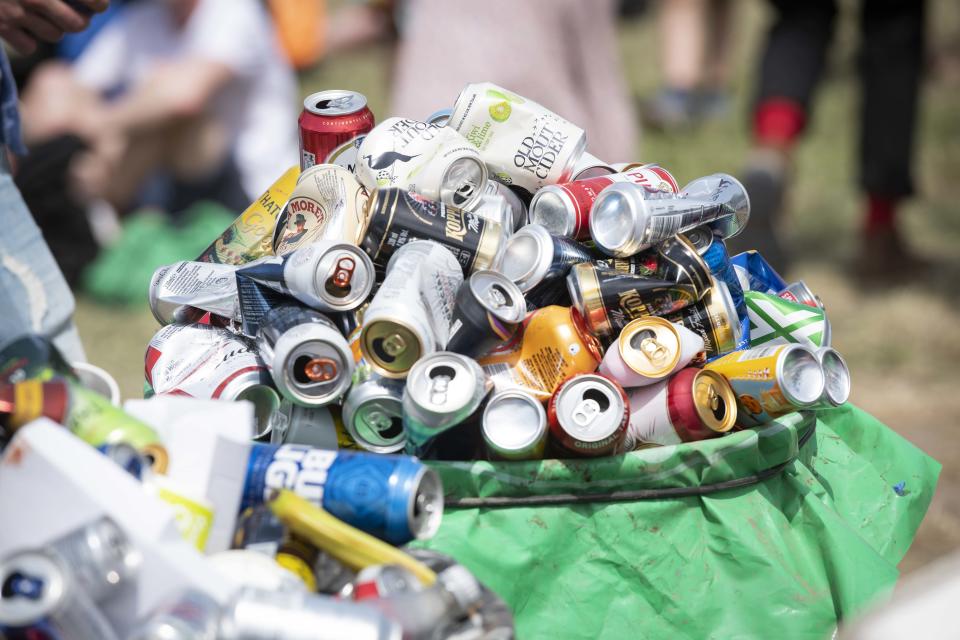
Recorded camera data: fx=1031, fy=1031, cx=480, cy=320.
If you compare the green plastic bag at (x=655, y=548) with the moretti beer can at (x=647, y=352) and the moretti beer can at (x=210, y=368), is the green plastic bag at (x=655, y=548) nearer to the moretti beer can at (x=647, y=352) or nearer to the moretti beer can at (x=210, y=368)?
the moretti beer can at (x=647, y=352)

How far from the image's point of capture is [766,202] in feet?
12.8

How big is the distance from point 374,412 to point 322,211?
32cm

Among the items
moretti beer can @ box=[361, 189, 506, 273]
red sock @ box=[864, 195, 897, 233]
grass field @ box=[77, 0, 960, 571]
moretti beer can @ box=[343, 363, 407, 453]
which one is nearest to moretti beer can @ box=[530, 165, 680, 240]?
moretti beer can @ box=[361, 189, 506, 273]

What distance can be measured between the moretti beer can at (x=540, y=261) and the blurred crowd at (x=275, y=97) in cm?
204

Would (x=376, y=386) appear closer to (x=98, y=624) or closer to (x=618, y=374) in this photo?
(x=618, y=374)

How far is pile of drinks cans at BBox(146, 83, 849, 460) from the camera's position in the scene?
131cm

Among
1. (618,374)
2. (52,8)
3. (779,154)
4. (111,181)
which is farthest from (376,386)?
(111,181)

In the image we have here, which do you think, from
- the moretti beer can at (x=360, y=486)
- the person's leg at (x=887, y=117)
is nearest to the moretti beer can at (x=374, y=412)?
the moretti beer can at (x=360, y=486)

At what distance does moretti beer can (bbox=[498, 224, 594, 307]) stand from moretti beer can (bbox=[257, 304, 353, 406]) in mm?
276

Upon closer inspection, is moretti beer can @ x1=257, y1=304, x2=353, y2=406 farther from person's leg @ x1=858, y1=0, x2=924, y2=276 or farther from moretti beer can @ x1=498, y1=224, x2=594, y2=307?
person's leg @ x1=858, y1=0, x2=924, y2=276

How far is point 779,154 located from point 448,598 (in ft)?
11.3

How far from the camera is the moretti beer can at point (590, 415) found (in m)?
1.29

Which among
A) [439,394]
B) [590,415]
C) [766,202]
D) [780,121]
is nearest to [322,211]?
[439,394]

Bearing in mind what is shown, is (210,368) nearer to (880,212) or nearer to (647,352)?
(647,352)
